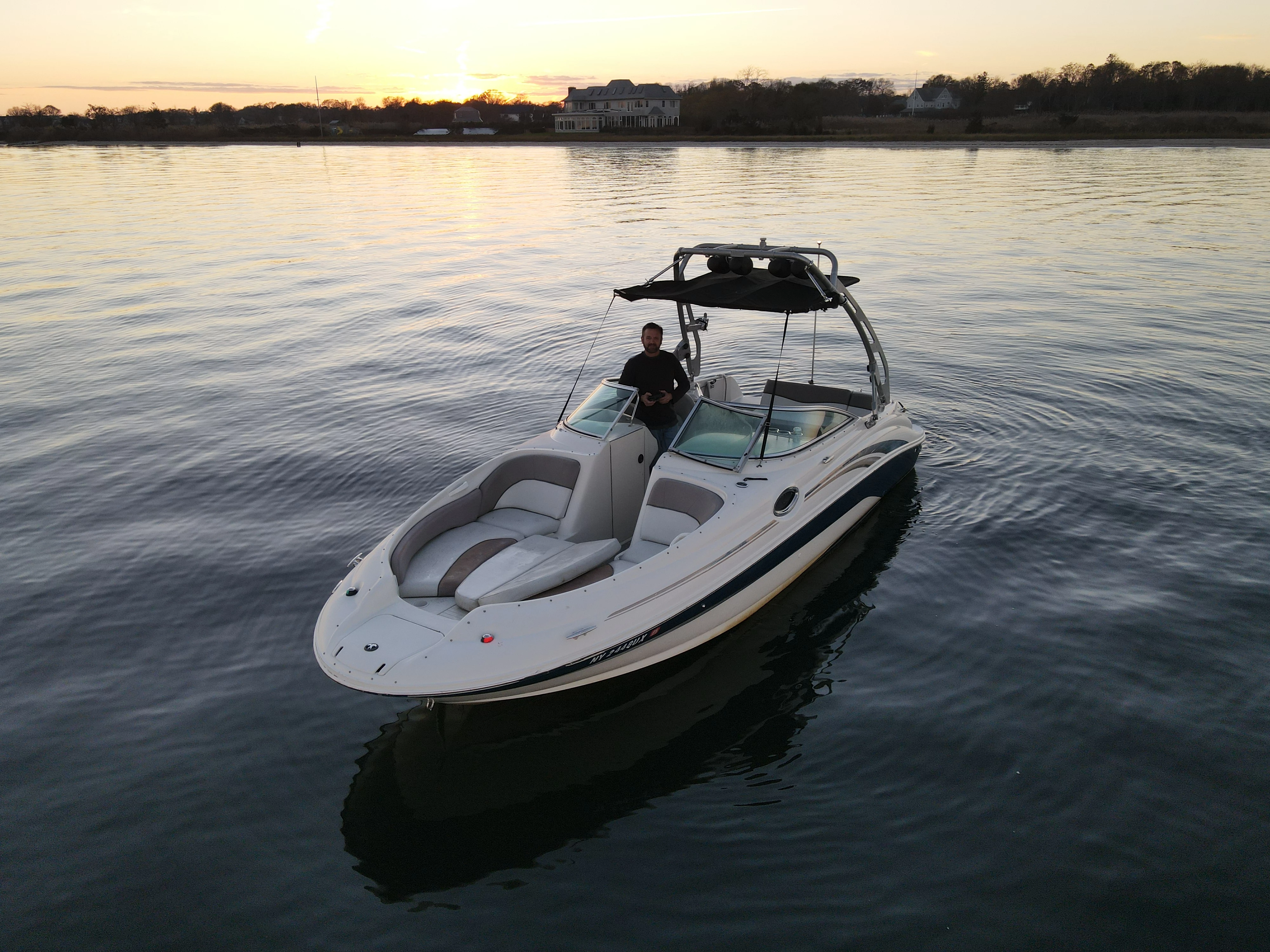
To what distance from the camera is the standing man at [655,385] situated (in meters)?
8.29

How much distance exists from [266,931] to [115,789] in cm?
204

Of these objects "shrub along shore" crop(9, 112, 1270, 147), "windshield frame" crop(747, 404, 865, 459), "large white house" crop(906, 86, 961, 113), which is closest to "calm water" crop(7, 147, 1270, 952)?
"windshield frame" crop(747, 404, 865, 459)

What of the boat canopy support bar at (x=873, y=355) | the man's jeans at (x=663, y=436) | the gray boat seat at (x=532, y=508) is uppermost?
the boat canopy support bar at (x=873, y=355)

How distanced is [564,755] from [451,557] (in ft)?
6.43

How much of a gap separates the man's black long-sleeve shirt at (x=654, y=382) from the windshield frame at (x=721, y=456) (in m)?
0.24

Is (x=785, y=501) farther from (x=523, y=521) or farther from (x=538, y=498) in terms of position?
(x=523, y=521)

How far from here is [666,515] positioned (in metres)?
7.23

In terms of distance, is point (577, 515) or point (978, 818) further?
point (577, 515)

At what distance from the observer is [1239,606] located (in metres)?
7.52

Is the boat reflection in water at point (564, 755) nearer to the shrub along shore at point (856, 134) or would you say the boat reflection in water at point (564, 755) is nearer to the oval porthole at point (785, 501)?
the oval porthole at point (785, 501)

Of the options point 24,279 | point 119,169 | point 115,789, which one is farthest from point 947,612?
point 119,169

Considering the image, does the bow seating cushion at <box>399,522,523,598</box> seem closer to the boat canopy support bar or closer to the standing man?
the standing man

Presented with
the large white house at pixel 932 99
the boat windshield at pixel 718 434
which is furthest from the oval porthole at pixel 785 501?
the large white house at pixel 932 99

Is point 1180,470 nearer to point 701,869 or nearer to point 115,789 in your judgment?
point 701,869
